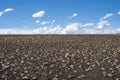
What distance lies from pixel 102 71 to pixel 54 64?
2539 millimetres

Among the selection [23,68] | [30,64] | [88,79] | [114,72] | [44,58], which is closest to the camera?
[88,79]

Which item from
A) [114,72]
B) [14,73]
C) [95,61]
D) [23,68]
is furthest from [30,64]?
[114,72]

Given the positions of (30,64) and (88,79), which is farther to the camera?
(30,64)

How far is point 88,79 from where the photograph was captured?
356 inches

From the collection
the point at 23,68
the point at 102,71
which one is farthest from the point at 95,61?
the point at 23,68

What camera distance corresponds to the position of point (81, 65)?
11.2m

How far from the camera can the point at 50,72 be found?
32.8ft

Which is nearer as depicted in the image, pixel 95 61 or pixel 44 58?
pixel 95 61

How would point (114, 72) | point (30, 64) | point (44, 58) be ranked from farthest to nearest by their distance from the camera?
point (44, 58)
point (30, 64)
point (114, 72)

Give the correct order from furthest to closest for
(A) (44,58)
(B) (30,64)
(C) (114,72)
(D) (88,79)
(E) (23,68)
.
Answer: (A) (44,58) → (B) (30,64) → (E) (23,68) → (C) (114,72) → (D) (88,79)

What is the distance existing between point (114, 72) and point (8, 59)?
20.3 feet

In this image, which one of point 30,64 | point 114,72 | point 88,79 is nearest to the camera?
point 88,79

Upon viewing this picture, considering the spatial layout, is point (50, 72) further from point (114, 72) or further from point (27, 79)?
point (114, 72)

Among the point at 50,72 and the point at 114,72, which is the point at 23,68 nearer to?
the point at 50,72
